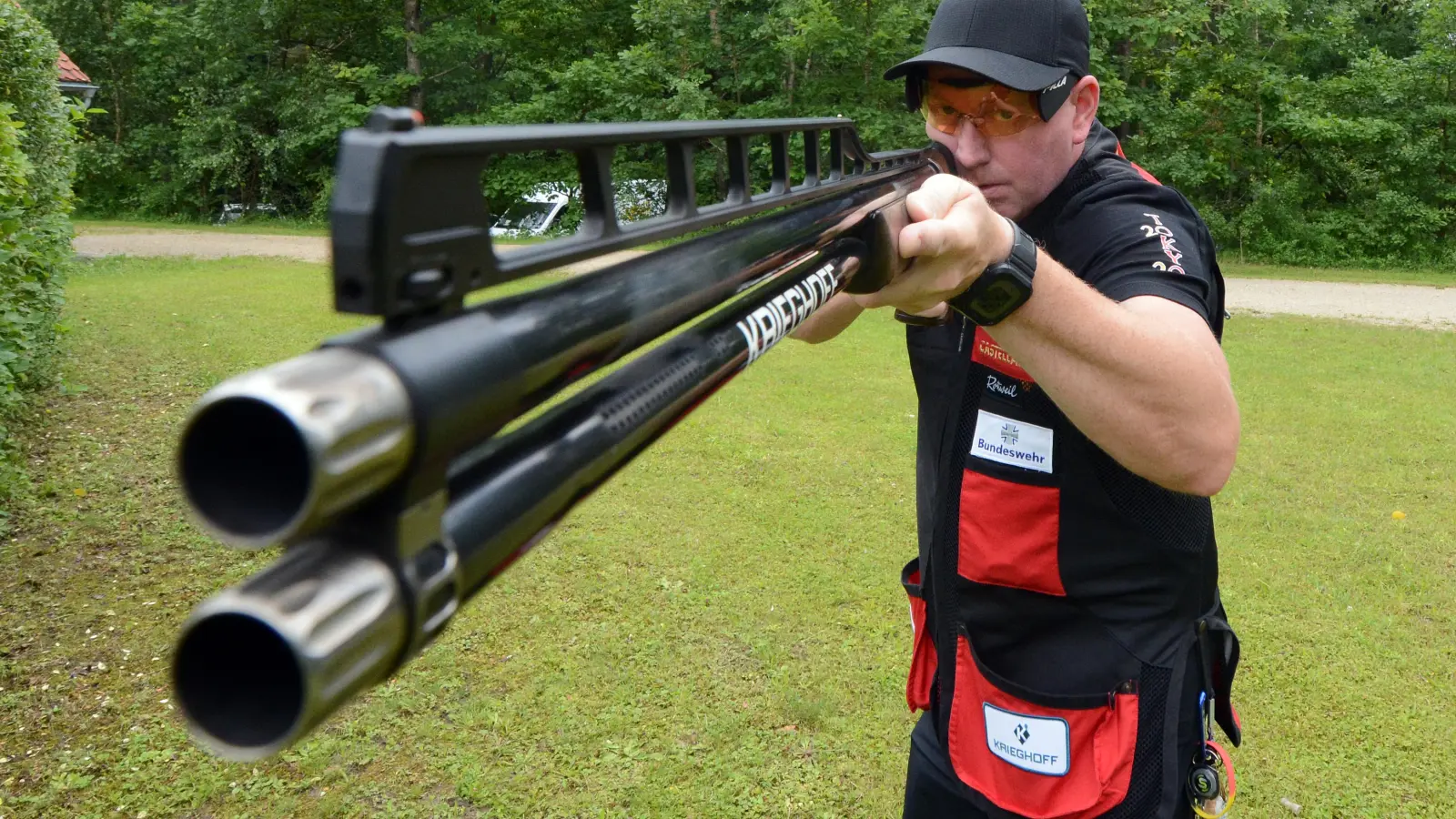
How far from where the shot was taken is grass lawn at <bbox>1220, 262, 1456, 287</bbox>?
61.6 ft

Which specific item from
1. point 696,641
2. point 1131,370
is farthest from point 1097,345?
point 696,641

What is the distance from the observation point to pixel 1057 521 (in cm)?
221

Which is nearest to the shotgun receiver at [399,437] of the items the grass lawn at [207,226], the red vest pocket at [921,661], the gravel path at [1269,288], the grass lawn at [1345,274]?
the red vest pocket at [921,661]

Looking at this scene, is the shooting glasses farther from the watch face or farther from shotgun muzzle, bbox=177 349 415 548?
shotgun muzzle, bbox=177 349 415 548

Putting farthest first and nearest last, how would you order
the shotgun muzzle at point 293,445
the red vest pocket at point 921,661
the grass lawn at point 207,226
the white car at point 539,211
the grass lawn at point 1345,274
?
the grass lawn at point 207,226
the white car at point 539,211
the grass lawn at point 1345,274
the red vest pocket at point 921,661
the shotgun muzzle at point 293,445

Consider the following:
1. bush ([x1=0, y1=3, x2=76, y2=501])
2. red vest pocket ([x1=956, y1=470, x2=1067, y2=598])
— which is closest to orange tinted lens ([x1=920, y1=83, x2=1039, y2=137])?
red vest pocket ([x1=956, y1=470, x2=1067, y2=598])

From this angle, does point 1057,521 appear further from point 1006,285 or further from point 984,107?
point 984,107

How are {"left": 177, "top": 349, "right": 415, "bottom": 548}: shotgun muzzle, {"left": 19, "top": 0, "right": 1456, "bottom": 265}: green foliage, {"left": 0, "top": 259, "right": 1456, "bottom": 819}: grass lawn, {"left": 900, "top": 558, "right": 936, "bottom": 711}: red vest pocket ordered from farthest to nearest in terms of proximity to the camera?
1. {"left": 19, "top": 0, "right": 1456, "bottom": 265}: green foliage
2. {"left": 0, "top": 259, "right": 1456, "bottom": 819}: grass lawn
3. {"left": 900, "top": 558, "right": 936, "bottom": 711}: red vest pocket
4. {"left": 177, "top": 349, "right": 415, "bottom": 548}: shotgun muzzle

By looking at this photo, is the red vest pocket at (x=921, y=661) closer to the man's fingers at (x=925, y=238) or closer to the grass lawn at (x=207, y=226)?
the man's fingers at (x=925, y=238)

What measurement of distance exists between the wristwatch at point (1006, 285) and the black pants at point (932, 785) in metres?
1.34

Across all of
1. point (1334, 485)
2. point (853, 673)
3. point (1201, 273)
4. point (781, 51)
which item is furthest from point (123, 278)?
point (1201, 273)

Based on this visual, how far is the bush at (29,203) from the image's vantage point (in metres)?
6.26

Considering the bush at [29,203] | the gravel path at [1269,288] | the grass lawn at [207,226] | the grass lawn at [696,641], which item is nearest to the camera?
the grass lawn at [696,641]

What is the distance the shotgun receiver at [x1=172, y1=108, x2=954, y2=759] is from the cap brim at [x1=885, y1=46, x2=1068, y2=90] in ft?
4.19
